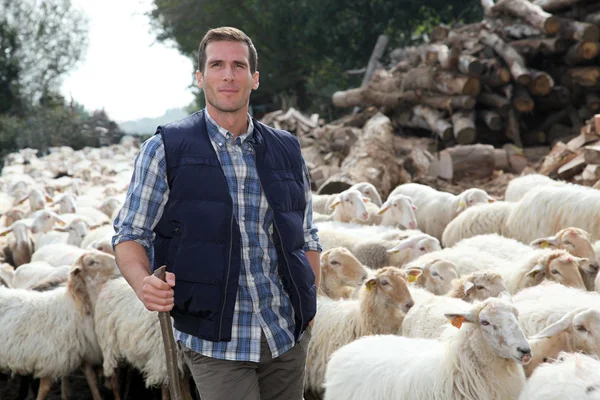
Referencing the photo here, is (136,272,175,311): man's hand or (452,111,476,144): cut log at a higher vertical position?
(136,272,175,311): man's hand

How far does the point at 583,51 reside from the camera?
13.2 metres

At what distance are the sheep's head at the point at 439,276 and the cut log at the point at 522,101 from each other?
27.9ft

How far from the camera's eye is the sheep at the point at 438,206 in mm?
9258

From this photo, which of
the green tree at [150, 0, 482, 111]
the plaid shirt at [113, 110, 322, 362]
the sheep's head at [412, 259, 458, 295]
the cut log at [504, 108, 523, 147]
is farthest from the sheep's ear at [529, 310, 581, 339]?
the green tree at [150, 0, 482, 111]

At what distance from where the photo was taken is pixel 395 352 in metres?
3.90

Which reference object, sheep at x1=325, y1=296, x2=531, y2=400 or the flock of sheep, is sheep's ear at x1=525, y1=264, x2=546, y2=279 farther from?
sheep at x1=325, y1=296, x2=531, y2=400

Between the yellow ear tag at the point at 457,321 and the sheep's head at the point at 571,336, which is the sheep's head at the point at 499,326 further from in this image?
the sheep's head at the point at 571,336

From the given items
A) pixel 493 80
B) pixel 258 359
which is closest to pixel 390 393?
pixel 258 359

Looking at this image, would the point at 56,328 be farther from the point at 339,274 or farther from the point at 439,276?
the point at 439,276

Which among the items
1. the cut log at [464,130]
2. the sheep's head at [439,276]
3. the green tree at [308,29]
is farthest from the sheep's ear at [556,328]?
the green tree at [308,29]

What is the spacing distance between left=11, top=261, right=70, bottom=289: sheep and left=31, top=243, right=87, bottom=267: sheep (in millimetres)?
261

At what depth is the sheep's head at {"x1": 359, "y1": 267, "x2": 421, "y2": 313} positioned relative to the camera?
4.98 metres

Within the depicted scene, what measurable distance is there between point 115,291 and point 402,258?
107 inches

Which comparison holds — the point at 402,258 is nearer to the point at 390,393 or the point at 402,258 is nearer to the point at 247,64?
the point at 390,393
